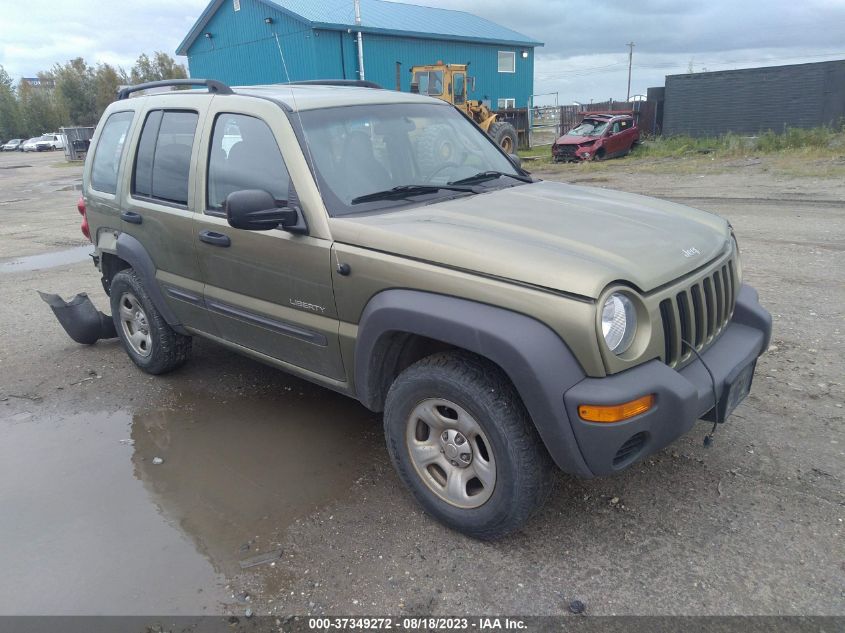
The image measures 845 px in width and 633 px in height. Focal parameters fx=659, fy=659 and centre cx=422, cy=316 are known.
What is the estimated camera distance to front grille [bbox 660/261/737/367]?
2719mm

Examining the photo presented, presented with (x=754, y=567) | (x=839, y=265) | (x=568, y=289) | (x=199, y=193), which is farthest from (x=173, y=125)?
(x=839, y=265)

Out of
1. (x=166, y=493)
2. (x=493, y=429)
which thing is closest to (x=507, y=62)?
(x=166, y=493)

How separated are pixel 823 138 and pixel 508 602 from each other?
2189 cm

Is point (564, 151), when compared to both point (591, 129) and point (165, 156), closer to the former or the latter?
point (591, 129)

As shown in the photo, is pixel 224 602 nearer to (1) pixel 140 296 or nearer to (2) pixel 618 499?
(2) pixel 618 499

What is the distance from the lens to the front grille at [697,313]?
2.72m

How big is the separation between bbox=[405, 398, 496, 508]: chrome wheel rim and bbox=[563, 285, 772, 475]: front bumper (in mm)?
447

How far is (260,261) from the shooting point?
11.6 ft

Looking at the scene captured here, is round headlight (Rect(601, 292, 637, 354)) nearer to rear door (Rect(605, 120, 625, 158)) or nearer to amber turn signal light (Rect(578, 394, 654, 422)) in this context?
amber turn signal light (Rect(578, 394, 654, 422))

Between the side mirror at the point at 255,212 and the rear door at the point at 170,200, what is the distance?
995 mm

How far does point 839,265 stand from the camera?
275 inches

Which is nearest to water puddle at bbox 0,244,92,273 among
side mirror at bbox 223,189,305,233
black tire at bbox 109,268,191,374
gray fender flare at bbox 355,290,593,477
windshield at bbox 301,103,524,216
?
black tire at bbox 109,268,191,374

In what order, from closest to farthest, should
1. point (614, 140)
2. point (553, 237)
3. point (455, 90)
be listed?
point (553, 237) < point (614, 140) < point (455, 90)

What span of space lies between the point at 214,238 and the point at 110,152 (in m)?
1.75
